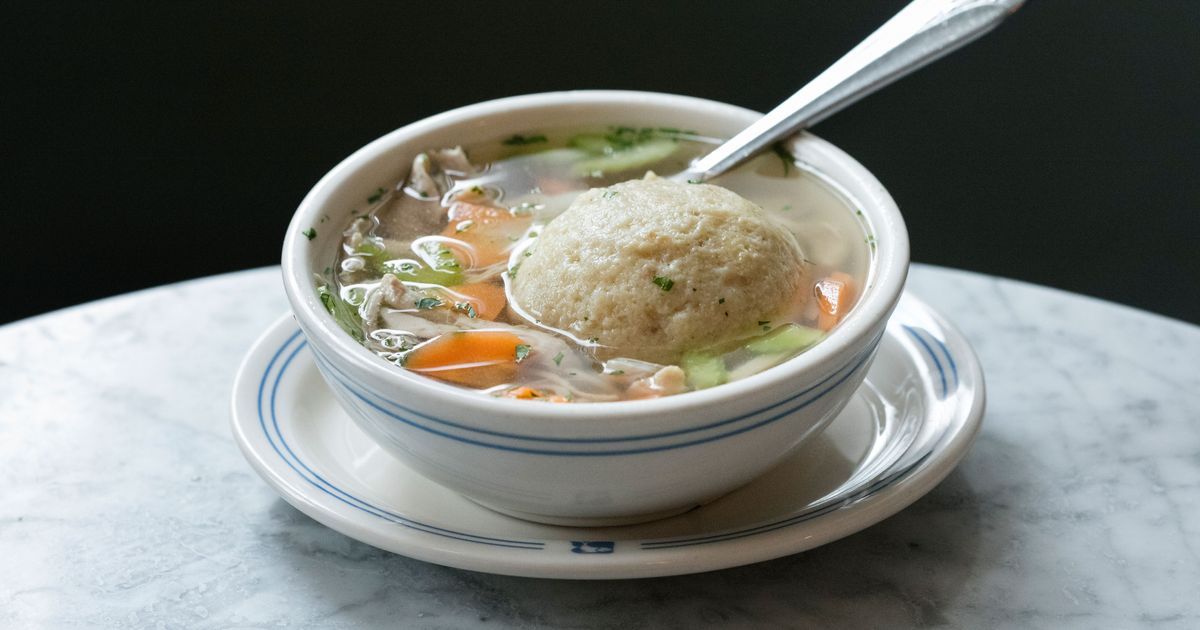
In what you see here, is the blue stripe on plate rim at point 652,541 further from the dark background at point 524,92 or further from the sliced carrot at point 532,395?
the dark background at point 524,92

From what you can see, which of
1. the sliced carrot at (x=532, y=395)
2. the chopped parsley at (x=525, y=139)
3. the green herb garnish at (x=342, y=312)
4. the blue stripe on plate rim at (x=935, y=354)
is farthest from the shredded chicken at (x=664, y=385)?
the chopped parsley at (x=525, y=139)

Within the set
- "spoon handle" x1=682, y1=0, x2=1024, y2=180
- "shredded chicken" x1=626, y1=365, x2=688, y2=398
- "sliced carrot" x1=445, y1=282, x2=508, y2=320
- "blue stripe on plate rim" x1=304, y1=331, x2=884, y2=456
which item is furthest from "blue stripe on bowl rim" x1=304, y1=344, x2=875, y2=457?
"spoon handle" x1=682, y1=0, x2=1024, y2=180

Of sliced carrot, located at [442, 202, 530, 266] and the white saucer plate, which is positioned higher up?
sliced carrot, located at [442, 202, 530, 266]

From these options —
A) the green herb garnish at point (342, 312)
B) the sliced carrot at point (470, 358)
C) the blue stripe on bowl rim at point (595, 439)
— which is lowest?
the sliced carrot at point (470, 358)

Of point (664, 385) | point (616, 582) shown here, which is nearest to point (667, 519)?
point (616, 582)

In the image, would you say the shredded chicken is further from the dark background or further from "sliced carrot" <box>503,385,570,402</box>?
the dark background

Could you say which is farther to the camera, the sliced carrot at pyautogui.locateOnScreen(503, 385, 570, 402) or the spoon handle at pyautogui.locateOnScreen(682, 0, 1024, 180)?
the spoon handle at pyautogui.locateOnScreen(682, 0, 1024, 180)

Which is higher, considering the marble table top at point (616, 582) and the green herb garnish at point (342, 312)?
the green herb garnish at point (342, 312)
